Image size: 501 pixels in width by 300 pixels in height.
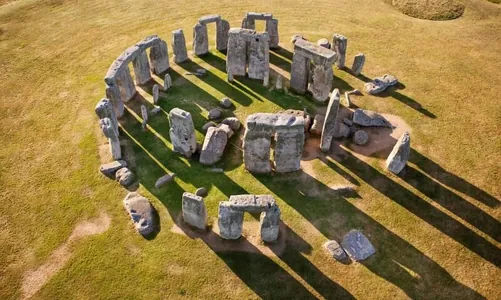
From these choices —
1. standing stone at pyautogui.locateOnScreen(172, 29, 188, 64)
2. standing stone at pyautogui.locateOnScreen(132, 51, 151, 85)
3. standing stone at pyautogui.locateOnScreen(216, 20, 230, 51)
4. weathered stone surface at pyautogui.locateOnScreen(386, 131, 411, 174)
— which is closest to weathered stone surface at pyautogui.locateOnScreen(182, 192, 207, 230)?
weathered stone surface at pyautogui.locateOnScreen(386, 131, 411, 174)

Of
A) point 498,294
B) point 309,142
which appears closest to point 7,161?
point 309,142

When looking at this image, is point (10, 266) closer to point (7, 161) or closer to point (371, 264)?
point (7, 161)

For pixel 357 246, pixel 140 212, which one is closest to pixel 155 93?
pixel 140 212

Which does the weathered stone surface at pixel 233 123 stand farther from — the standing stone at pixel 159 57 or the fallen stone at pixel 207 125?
the standing stone at pixel 159 57

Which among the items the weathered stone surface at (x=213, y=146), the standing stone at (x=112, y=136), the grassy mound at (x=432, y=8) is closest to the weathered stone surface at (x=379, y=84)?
the weathered stone surface at (x=213, y=146)

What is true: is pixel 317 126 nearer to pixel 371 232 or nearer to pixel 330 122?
pixel 330 122

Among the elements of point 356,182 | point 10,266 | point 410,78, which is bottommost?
point 10,266

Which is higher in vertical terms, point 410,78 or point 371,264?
point 410,78

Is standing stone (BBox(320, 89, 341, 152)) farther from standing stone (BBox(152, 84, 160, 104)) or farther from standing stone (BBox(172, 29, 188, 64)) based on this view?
standing stone (BBox(172, 29, 188, 64))
